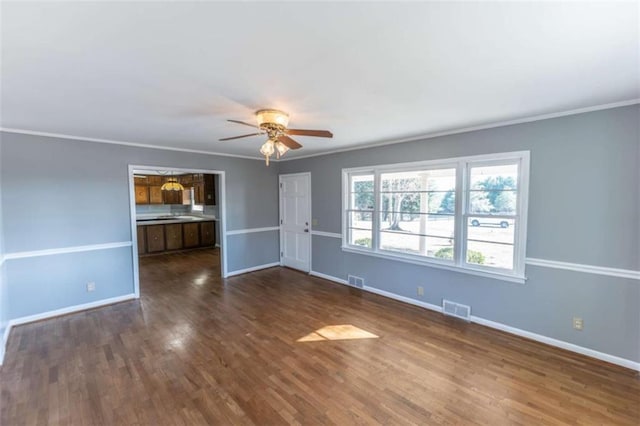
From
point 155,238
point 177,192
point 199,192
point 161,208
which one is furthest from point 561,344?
point 161,208

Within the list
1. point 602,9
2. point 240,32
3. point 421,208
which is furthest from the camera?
point 421,208

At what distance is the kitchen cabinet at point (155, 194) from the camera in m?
8.47

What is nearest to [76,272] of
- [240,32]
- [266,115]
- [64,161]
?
[64,161]

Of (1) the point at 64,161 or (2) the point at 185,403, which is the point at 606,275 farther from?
(1) the point at 64,161

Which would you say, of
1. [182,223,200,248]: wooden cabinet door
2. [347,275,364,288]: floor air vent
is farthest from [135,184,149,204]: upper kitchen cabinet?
[347,275,364,288]: floor air vent

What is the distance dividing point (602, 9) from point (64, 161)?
540 centimetres

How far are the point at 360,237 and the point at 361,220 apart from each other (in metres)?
0.30

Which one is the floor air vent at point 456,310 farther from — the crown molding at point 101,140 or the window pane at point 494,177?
the crown molding at point 101,140

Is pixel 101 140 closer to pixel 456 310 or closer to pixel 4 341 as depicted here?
pixel 4 341

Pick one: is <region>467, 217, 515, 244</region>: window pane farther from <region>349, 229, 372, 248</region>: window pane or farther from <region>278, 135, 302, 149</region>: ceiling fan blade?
<region>278, 135, 302, 149</region>: ceiling fan blade

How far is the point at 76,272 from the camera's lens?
3.92 meters

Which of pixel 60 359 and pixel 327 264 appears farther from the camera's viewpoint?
pixel 327 264

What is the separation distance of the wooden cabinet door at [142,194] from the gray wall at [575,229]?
8289mm

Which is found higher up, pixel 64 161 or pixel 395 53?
pixel 395 53
